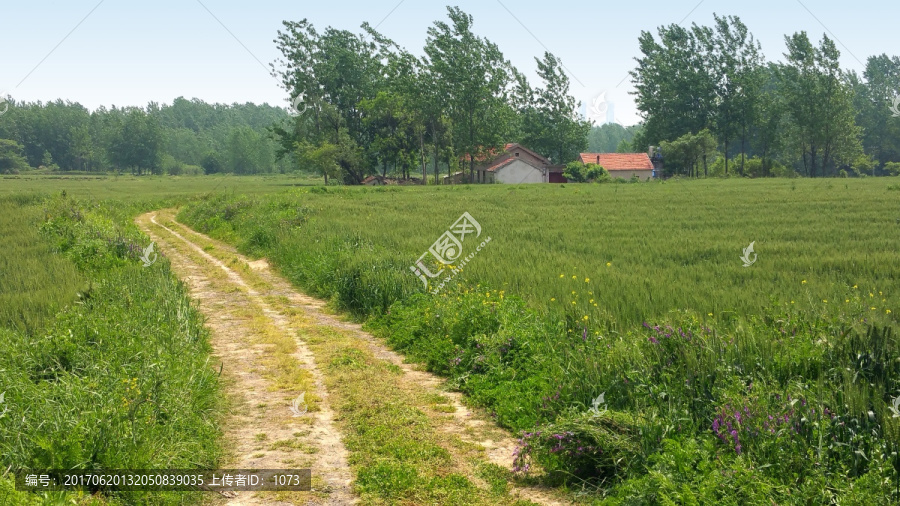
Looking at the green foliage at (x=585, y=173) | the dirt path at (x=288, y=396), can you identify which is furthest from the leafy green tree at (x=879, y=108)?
the dirt path at (x=288, y=396)

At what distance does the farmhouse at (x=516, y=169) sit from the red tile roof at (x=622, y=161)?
5.40m

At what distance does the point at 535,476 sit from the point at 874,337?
3046 mm

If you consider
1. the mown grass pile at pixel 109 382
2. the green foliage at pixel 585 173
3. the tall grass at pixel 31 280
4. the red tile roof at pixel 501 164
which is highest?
the red tile roof at pixel 501 164

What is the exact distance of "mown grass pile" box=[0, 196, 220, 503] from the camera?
192 inches

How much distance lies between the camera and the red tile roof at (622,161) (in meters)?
75.1

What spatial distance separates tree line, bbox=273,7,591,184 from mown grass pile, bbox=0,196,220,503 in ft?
166

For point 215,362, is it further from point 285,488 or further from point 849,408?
point 849,408

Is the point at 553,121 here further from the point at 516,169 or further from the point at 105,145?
the point at 105,145

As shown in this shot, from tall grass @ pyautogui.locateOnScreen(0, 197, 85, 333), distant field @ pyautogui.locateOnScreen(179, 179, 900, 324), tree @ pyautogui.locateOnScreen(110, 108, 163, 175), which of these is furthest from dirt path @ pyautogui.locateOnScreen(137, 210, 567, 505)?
tree @ pyautogui.locateOnScreen(110, 108, 163, 175)

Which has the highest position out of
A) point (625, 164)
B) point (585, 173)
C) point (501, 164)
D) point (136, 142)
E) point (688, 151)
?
point (136, 142)

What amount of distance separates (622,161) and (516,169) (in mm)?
13345

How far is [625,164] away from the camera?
75.6 metres

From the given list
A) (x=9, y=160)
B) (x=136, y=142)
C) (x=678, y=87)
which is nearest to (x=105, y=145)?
(x=136, y=142)

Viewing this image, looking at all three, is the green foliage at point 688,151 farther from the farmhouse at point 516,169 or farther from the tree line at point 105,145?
the tree line at point 105,145
